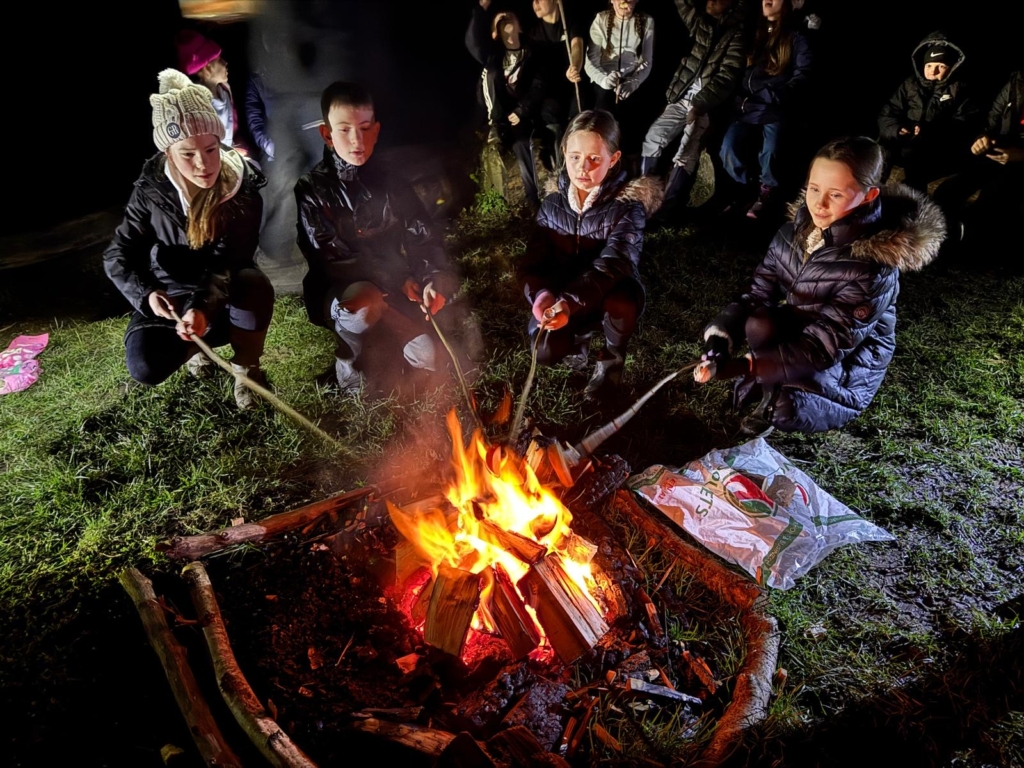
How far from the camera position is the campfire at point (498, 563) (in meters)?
2.67

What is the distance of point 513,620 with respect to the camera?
8.80ft

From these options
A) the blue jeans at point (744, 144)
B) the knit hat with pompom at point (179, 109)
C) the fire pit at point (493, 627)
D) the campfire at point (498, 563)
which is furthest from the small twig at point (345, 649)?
the blue jeans at point (744, 144)

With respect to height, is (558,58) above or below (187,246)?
above

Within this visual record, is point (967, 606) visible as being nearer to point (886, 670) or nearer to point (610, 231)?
point (886, 670)

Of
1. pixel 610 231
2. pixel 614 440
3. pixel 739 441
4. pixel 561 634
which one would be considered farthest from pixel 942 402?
pixel 561 634

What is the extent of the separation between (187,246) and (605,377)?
3273 millimetres

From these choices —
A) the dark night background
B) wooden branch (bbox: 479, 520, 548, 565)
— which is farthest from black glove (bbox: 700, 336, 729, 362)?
the dark night background

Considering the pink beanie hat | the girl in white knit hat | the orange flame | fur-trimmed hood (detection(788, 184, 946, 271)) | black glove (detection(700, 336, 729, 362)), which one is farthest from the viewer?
the pink beanie hat

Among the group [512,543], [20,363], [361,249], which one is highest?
[361,249]

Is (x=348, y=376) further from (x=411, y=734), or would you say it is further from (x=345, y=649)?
(x=411, y=734)

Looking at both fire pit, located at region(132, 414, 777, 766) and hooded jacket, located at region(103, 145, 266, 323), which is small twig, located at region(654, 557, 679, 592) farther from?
hooded jacket, located at region(103, 145, 266, 323)

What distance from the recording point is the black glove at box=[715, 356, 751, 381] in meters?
3.96

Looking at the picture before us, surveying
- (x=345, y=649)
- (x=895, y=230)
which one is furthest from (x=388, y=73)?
(x=345, y=649)

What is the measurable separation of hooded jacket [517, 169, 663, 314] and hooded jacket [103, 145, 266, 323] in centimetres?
219
